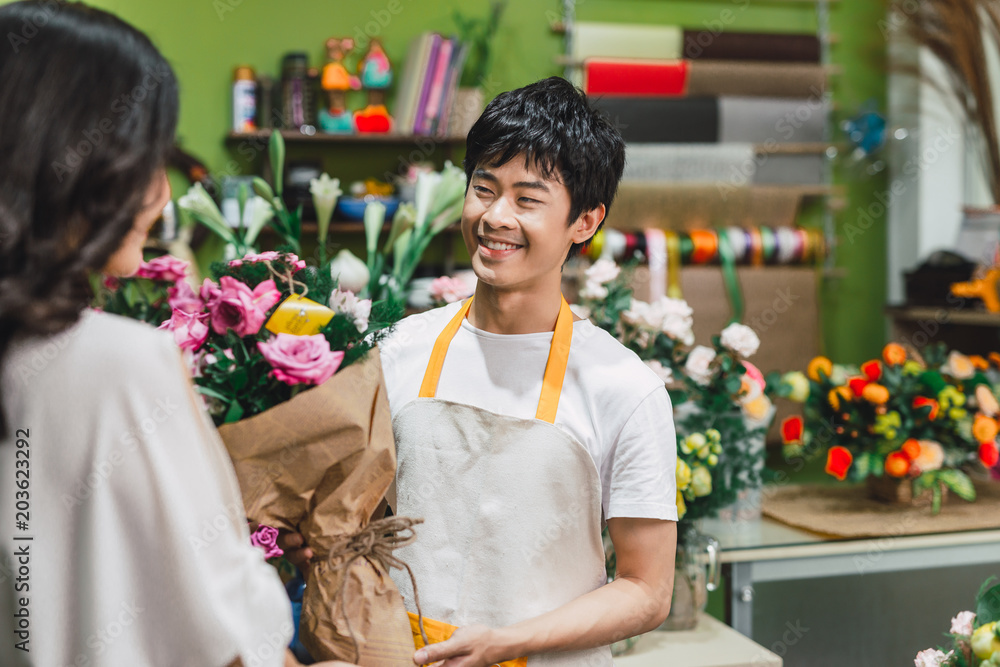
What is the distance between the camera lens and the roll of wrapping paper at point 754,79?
331 centimetres

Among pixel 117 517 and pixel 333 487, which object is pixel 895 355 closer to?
pixel 333 487

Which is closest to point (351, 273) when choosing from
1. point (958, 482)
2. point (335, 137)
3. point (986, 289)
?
point (958, 482)

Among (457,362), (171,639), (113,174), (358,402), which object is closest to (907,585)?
(457,362)

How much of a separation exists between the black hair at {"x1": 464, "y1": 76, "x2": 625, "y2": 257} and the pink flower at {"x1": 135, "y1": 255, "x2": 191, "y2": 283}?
0.57 m

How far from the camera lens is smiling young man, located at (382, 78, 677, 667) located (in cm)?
101

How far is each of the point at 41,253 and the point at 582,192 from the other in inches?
24.5

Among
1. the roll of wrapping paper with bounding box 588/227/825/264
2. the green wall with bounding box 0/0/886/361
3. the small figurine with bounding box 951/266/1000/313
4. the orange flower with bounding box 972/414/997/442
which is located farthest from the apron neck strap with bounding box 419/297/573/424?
the green wall with bounding box 0/0/886/361

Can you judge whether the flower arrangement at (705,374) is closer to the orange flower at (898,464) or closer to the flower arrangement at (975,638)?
the orange flower at (898,464)

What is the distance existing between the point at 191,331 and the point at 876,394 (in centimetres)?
140

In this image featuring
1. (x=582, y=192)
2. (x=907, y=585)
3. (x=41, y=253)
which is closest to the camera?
(x=41, y=253)

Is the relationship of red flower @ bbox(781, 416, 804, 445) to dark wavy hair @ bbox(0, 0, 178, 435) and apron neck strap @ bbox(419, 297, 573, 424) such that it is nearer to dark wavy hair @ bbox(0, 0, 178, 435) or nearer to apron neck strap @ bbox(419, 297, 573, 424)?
apron neck strap @ bbox(419, 297, 573, 424)

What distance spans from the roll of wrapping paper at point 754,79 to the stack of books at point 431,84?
2.93ft

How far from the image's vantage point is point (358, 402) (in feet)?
2.93

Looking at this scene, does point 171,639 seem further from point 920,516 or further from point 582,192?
point 920,516
